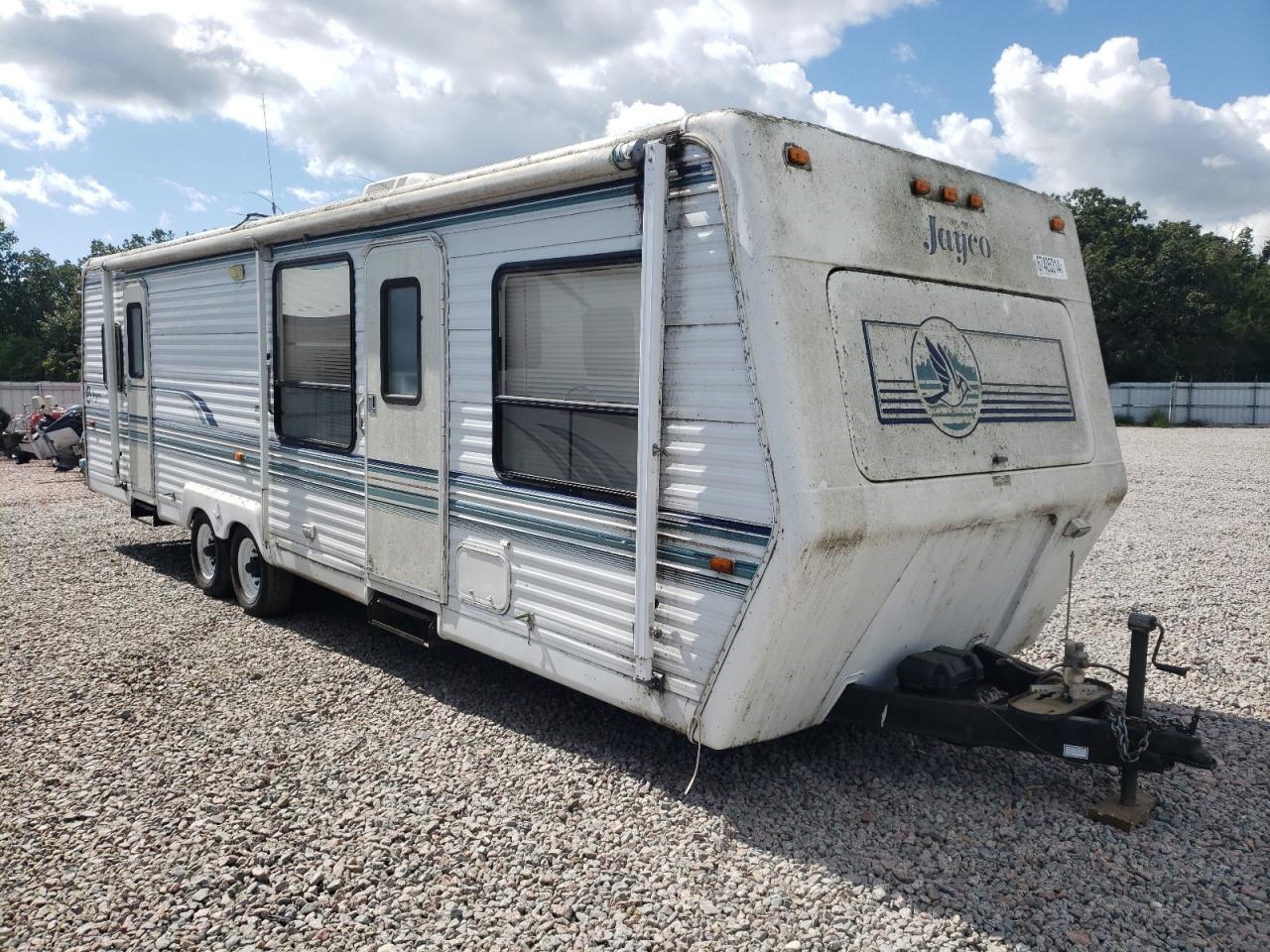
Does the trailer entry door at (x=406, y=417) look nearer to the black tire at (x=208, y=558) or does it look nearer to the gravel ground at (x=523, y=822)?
the gravel ground at (x=523, y=822)

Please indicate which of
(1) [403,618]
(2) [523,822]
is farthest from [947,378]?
(1) [403,618]

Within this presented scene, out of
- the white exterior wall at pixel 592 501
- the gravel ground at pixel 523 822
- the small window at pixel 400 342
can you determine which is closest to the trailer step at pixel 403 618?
the white exterior wall at pixel 592 501

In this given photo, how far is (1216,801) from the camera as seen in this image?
4.11 meters

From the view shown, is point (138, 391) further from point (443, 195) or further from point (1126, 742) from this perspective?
point (1126, 742)

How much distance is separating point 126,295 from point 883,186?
659 centimetres

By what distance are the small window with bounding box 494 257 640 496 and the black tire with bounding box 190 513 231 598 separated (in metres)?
3.44

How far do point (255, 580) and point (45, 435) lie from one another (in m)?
11.6

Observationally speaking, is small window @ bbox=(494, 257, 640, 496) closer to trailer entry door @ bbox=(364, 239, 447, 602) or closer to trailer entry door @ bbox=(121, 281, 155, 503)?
trailer entry door @ bbox=(364, 239, 447, 602)

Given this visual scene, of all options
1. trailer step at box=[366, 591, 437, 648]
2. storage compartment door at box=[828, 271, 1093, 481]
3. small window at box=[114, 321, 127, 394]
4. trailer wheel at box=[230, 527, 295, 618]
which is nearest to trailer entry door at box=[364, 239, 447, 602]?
trailer step at box=[366, 591, 437, 648]

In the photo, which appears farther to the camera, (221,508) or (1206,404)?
(1206,404)

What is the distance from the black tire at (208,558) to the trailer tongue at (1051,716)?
15.6 feet

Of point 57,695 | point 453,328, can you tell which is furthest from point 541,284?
point 57,695

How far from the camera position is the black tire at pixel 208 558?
7.14m

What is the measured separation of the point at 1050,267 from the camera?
15.6ft
